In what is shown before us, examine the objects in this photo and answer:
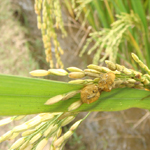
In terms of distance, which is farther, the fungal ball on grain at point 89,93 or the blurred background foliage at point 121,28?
the blurred background foliage at point 121,28

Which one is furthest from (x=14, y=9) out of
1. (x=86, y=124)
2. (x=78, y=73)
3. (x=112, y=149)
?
(x=78, y=73)

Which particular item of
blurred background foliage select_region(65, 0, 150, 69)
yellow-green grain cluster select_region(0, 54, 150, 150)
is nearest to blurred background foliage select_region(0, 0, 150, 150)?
blurred background foliage select_region(65, 0, 150, 69)

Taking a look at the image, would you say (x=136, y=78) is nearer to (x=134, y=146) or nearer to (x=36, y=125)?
(x=36, y=125)

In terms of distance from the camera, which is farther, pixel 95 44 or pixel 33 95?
pixel 95 44

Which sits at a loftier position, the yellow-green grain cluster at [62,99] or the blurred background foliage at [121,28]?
the blurred background foliage at [121,28]

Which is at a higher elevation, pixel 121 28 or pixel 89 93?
pixel 121 28

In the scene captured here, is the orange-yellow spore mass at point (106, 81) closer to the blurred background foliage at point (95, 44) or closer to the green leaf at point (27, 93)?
the green leaf at point (27, 93)

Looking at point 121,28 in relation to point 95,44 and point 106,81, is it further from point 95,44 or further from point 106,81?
point 106,81

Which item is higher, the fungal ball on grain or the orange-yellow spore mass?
the orange-yellow spore mass

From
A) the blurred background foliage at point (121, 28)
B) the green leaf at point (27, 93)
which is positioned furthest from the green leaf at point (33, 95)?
the blurred background foliage at point (121, 28)

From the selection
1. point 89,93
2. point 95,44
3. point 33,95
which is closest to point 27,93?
point 33,95

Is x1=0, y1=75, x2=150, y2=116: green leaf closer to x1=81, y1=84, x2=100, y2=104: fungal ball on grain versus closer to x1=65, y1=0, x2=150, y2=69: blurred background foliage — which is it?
x1=81, y1=84, x2=100, y2=104: fungal ball on grain
